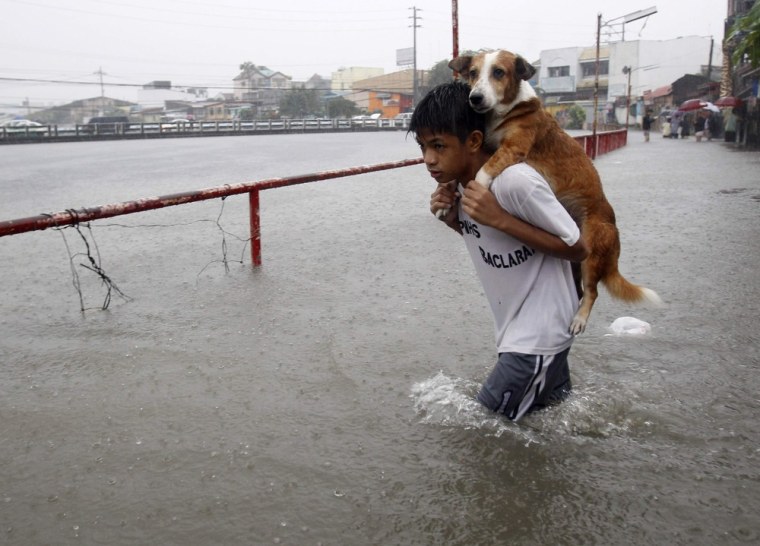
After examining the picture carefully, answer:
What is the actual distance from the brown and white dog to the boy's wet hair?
0.19m

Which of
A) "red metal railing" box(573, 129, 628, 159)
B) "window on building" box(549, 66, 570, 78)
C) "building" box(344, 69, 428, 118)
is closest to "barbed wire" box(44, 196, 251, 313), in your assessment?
"red metal railing" box(573, 129, 628, 159)

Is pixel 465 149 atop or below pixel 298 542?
atop

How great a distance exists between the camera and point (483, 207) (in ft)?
7.93

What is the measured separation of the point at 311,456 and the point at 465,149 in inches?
55.1

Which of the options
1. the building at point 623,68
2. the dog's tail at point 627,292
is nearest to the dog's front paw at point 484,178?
the dog's tail at point 627,292

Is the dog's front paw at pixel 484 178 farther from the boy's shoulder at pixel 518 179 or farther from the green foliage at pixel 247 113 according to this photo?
the green foliage at pixel 247 113

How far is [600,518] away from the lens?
2.40 meters

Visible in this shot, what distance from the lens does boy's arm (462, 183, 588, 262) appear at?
2418 mm

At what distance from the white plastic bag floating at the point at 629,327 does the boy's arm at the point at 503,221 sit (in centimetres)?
222

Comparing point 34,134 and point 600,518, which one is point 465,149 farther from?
point 34,134

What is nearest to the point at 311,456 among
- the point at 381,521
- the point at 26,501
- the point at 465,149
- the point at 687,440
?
the point at 381,521

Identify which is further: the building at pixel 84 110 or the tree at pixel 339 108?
the building at pixel 84 110

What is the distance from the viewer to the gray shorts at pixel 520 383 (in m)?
2.64

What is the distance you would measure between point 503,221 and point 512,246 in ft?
0.74
